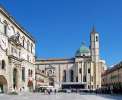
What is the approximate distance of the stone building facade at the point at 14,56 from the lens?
202ft

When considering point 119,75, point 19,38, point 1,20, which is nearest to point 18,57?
point 19,38

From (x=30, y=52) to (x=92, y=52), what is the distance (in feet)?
186

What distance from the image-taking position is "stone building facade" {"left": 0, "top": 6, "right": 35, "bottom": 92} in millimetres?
61497

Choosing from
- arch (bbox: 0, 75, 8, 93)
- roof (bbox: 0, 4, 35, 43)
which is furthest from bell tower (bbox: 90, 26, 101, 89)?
arch (bbox: 0, 75, 8, 93)

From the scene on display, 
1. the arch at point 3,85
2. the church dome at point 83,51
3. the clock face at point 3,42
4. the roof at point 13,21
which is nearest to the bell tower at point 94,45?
the church dome at point 83,51

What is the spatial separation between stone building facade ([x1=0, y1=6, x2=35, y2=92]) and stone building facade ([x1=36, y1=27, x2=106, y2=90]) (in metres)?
52.5

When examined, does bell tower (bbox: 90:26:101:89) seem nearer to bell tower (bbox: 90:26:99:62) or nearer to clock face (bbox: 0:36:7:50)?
bell tower (bbox: 90:26:99:62)

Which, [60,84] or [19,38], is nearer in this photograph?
[19,38]

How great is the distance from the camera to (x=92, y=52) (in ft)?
458

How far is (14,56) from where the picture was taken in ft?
220

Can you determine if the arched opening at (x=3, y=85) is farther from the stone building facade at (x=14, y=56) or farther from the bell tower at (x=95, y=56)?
the bell tower at (x=95, y=56)

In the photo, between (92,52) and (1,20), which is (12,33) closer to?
(1,20)

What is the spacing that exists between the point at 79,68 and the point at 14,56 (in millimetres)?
73950

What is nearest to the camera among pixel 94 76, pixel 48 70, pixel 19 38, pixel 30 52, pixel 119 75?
pixel 19 38
